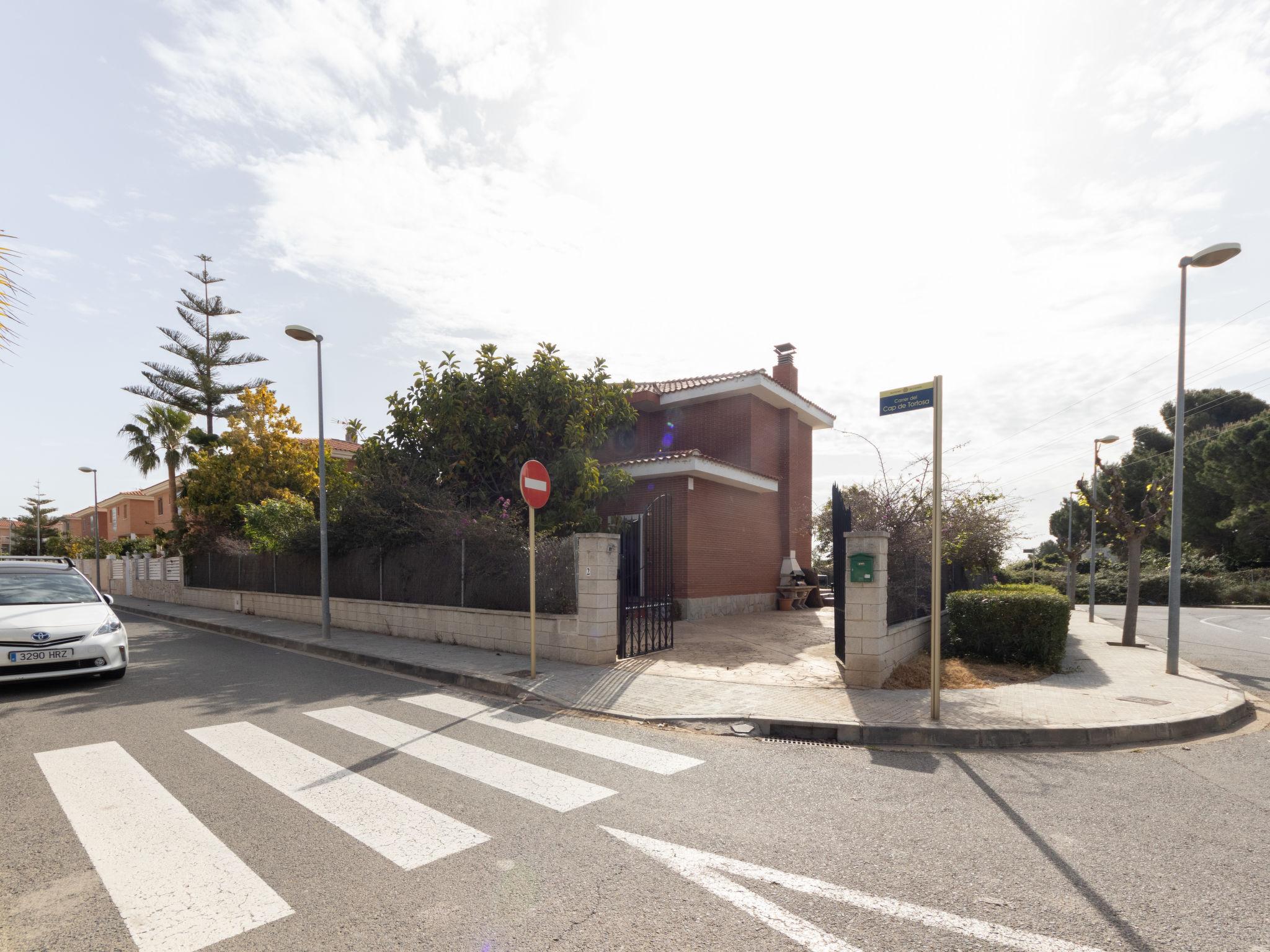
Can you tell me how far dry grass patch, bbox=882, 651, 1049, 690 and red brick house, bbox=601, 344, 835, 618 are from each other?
646 cm

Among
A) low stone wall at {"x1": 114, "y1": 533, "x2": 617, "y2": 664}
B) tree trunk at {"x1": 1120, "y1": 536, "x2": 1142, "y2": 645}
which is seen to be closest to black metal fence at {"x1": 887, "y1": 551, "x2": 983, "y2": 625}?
low stone wall at {"x1": 114, "y1": 533, "x2": 617, "y2": 664}

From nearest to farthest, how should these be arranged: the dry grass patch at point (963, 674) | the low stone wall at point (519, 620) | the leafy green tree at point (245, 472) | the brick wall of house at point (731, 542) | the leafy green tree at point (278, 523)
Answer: the dry grass patch at point (963, 674) → the low stone wall at point (519, 620) → the brick wall of house at point (731, 542) → the leafy green tree at point (278, 523) → the leafy green tree at point (245, 472)

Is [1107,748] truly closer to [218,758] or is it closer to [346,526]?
[218,758]

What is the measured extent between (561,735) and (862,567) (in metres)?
3.84

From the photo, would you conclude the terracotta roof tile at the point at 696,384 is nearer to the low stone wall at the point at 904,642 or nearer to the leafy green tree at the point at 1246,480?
the low stone wall at the point at 904,642

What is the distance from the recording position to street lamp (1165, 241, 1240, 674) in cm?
892

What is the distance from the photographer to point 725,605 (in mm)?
16656

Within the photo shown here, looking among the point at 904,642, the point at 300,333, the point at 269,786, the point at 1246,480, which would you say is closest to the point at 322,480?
the point at 300,333

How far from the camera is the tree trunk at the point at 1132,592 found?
11.8 meters

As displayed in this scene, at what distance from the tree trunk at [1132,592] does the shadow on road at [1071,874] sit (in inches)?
364

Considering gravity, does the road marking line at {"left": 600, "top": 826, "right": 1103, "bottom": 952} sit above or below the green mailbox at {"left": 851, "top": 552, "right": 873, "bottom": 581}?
below

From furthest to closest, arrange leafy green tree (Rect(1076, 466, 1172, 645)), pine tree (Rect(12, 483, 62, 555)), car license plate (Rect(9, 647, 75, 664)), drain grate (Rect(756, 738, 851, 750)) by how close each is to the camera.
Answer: pine tree (Rect(12, 483, 62, 555)) → leafy green tree (Rect(1076, 466, 1172, 645)) → car license plate (Rect(9, 647, 75, 664)) → drain grate (Rect(756, 738, 851, 750))

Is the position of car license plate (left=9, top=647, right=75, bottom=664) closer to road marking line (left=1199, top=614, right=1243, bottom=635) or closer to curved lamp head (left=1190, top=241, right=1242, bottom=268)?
curved lamp head (left=1190, top=241, right=1242, bottom=268)

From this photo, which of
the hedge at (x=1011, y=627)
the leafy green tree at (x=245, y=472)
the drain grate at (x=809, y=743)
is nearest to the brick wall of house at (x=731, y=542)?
the hedge at (x=1011, y=627)
